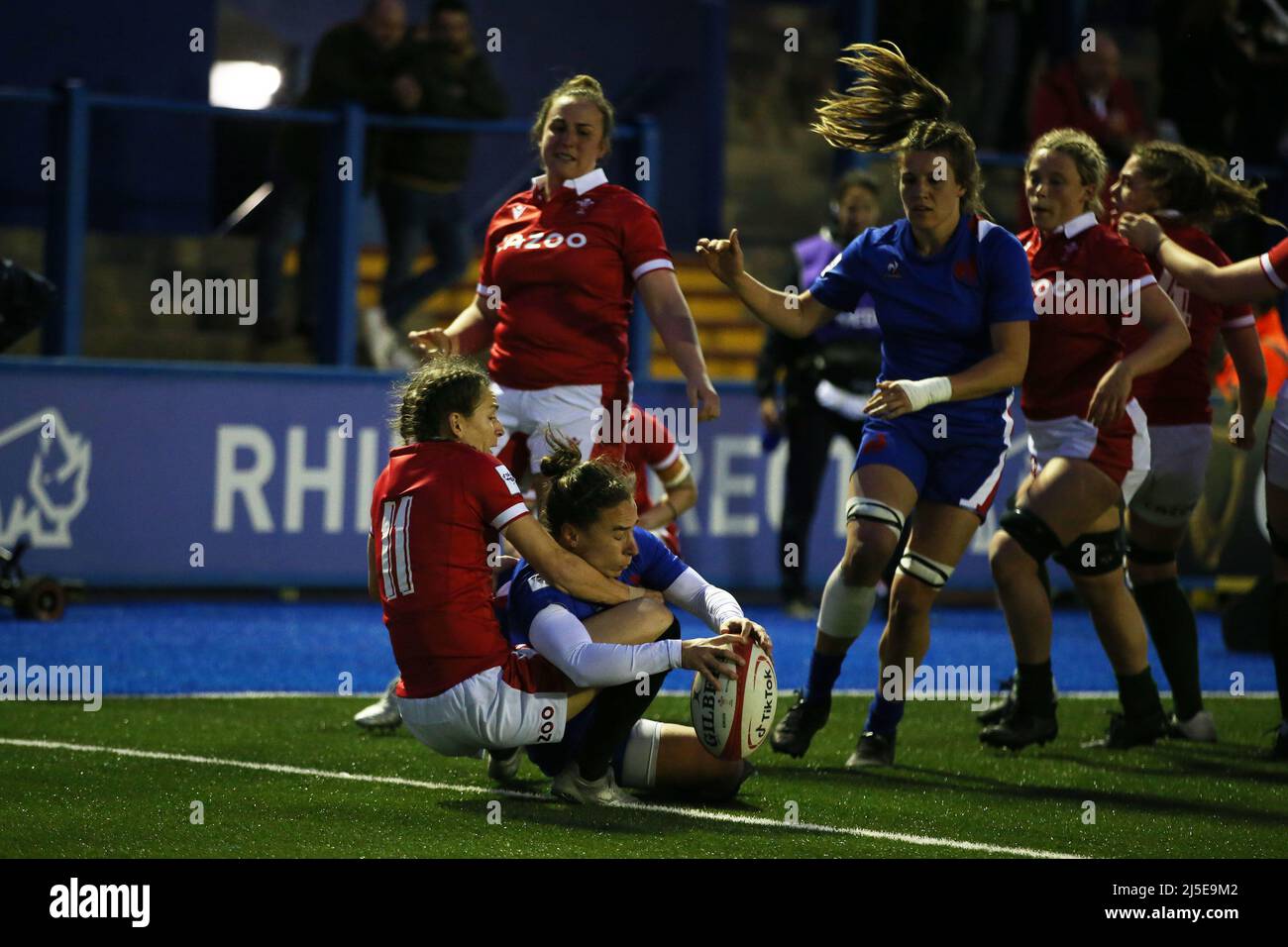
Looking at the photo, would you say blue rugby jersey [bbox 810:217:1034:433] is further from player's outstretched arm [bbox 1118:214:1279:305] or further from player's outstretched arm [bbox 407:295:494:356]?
player's outstretched arm [bbox 407:295:494:356]

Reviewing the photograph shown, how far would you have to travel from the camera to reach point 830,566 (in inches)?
537

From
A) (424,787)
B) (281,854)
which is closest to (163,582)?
(424,787)

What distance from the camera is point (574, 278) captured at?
7.77 m

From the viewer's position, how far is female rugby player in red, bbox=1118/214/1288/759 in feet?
24.3

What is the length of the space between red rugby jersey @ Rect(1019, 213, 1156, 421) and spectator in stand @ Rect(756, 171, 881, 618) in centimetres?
425

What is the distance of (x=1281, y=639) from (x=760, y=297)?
2.30m

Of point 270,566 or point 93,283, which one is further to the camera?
point 93,283

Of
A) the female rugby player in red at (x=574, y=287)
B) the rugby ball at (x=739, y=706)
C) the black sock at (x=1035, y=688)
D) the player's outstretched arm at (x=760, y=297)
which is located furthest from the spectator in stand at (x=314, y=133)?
the rugby ball at (x=739, y=706)

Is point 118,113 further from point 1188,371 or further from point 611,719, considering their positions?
point 611,719

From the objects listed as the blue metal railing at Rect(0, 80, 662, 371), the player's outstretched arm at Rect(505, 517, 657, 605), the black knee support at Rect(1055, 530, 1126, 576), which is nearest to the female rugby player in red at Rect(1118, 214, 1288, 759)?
the black knee support at Rect(1055, 530, 1126, 576)

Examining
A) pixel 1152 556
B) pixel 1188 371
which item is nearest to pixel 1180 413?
pixel 1188 371
